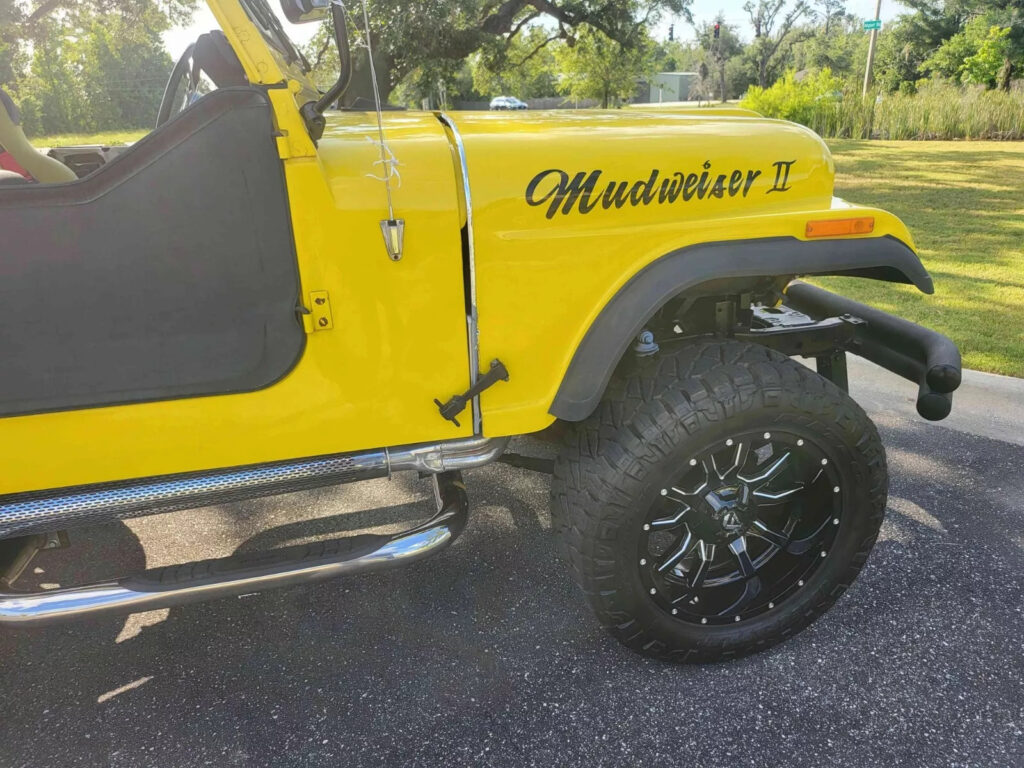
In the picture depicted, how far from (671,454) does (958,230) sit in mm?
7595

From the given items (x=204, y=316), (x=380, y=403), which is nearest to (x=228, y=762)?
(x=380, y=403)

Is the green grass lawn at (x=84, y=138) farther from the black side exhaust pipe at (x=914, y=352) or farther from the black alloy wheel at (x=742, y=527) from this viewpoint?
the black side exhaust pipe at (x=914, y=352)

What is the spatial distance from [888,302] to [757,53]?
210 ft

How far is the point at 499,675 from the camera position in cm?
211

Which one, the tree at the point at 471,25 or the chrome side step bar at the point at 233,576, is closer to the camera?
the chrome side step bar at the point at 233,576

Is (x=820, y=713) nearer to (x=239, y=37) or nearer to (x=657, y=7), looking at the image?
(x=239, y=37)

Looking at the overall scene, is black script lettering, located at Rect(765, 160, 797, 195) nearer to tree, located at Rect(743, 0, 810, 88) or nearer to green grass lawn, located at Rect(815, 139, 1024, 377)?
green grass lawn, located at Rect(815, 139, 1024, 377)

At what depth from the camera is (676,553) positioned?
204cm

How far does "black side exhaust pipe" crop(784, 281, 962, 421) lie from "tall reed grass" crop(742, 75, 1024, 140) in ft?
55.0

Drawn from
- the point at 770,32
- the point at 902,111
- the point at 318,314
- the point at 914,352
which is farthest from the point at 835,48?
the point at 318,314

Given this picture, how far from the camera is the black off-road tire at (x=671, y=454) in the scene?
1.85 meters

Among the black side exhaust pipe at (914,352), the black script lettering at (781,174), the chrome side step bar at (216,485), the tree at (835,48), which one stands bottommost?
the chrome side step bar at (216,485)

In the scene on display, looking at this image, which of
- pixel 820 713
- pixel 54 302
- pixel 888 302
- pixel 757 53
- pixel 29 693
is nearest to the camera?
pixel 54 302

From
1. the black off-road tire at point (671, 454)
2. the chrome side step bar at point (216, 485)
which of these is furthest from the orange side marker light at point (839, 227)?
the chrome side step bar at point (216, 485)
